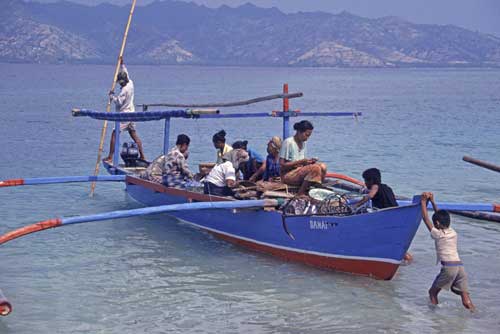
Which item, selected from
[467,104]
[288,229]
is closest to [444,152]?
[288,229]

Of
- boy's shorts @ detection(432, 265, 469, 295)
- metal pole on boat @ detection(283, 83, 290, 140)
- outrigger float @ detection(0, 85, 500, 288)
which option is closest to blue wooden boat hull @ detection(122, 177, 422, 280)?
outrigger float @ detection(0, 85, 500, 288)

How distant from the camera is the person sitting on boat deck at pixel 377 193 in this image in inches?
408

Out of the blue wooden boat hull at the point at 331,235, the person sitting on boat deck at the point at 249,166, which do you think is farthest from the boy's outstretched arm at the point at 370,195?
the person sitting on boat deck at the point at 249,166

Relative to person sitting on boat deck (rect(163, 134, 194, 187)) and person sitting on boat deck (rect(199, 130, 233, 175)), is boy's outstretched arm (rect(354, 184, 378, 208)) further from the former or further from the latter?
person sitting on boat deck (rect(163, 134, 194, 187))

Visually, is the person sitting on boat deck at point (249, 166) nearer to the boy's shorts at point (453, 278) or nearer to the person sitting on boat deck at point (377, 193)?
the person sitting on boat deck at point (377, 193)

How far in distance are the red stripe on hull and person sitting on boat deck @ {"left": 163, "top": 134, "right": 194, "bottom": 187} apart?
2.13 metres

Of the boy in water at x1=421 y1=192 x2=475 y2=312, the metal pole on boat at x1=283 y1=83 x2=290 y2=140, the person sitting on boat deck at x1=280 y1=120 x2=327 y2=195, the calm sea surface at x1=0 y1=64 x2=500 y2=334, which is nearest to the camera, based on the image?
the boy in water at x1=421 y1=192 x2=475 y2=312

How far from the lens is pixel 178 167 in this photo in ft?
44.2

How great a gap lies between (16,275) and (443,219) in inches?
239

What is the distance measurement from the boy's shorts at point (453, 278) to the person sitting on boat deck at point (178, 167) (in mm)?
5238

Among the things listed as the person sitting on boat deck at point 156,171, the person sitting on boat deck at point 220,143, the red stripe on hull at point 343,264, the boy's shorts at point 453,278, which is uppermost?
the person sitting on boat deck at point 220,143

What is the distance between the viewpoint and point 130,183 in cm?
1483

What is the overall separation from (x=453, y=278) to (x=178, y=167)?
5.70m

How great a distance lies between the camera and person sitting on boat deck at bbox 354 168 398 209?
1036 cm
